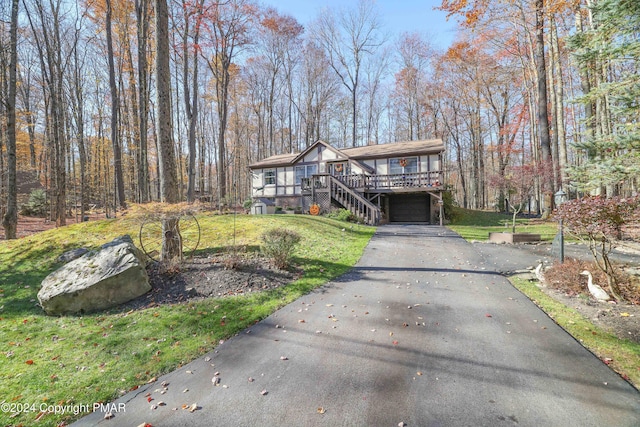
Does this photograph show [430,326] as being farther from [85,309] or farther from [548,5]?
[548,5]

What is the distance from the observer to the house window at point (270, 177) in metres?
22.7

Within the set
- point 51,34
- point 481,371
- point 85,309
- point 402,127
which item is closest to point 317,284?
point 481,371

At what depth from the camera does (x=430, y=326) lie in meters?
3.97

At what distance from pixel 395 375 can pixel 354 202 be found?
558 inches

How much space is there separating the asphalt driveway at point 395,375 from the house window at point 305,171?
17324 millimetres

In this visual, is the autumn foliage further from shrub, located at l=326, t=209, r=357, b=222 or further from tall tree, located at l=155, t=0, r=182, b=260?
shrub, located at l=326, t=209, r=357, b=222

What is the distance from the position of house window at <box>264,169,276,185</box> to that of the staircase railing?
22.6ft

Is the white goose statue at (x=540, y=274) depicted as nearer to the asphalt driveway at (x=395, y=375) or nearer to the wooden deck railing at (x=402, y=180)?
the asphalt driveway at (x=395, y=375)

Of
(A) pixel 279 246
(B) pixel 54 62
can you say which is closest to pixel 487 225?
(A) pixel 279 246

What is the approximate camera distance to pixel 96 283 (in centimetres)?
479

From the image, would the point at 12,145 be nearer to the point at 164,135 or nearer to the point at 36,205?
the point at 164,135

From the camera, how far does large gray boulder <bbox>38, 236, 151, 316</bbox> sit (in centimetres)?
468

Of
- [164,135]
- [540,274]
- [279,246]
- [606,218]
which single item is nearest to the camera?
[606,218]

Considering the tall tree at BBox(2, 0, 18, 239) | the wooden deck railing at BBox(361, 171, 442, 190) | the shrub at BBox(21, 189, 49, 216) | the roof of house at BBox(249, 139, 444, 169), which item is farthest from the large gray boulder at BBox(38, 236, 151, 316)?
the shrub at BBox(21, 189, 49, 216)
